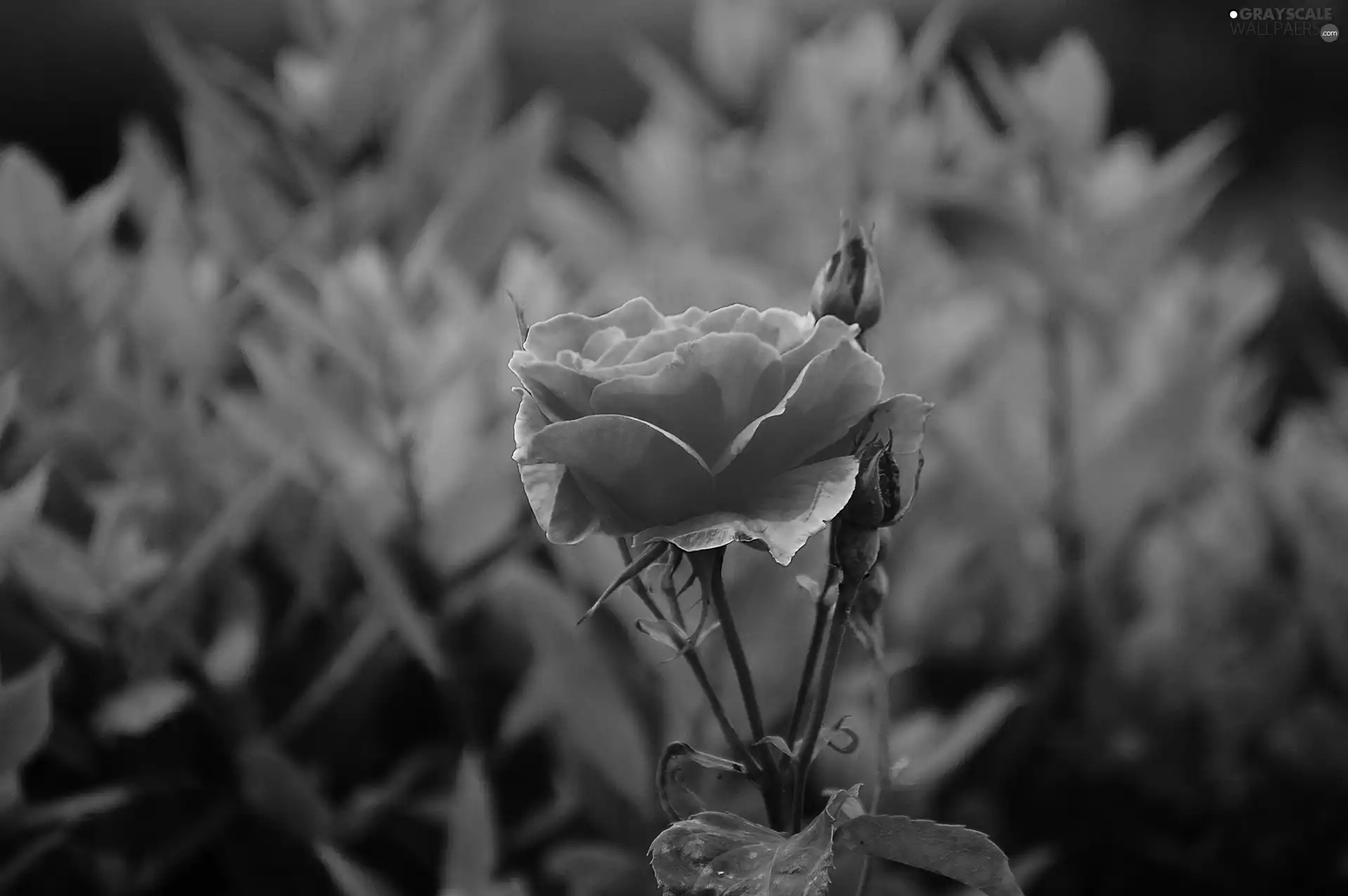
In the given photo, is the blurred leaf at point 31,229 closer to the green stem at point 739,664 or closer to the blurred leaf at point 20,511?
the blurred leaf at point 20,511

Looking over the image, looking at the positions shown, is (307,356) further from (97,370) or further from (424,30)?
(424,30)

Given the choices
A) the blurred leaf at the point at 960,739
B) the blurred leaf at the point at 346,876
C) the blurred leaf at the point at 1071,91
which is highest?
the blurred leaf at the point at 1071,91

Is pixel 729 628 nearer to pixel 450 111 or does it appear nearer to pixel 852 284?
pixel 852 284

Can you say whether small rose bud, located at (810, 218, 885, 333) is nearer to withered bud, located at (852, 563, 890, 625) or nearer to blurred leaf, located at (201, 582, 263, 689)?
withered bud, located at (852, 563, 890, 625)

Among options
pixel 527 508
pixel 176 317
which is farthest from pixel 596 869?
pixel 176 317

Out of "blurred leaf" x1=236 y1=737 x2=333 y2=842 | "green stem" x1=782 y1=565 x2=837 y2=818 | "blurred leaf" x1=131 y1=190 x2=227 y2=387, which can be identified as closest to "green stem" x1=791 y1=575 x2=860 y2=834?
"green stem" x1=782 y1=565 x2=837 y2=818

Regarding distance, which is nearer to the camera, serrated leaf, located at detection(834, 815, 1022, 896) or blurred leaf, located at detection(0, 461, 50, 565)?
serrated leaf, located at detection(834, 815, 1022, 896)

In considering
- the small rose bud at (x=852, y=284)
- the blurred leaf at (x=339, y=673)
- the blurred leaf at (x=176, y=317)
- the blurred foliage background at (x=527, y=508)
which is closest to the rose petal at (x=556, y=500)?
the small rose bud at (x=852, y=284)
